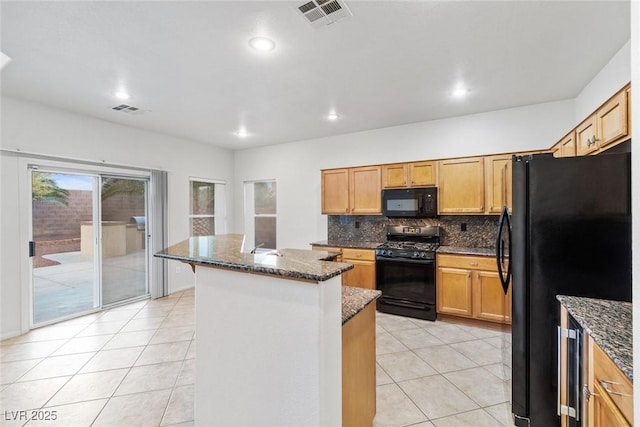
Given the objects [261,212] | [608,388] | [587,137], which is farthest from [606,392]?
[261,212]

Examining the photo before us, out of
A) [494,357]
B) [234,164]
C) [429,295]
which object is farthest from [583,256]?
[234,164]

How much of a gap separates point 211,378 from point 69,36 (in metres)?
2.66

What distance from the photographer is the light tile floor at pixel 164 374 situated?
2137 millimetres

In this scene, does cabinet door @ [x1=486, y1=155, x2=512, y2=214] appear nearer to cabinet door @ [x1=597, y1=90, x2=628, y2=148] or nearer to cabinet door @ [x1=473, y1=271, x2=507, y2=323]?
cabinet door @ [x1=473, y1=271, x2=507, y2=323]

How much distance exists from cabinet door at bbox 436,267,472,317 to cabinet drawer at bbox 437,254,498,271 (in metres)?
0.06

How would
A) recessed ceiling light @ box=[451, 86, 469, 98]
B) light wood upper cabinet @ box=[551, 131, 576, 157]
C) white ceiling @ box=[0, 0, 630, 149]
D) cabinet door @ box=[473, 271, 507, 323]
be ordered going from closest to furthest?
white ceiling @ box=[0, 0, 630, 149], light wood upper cabinet @ box=[551, 131, 576, 157], recessed ceiling light @ box=[451, 86, 469, 98], cabinet door @ box=[473, 271, 507, 323]

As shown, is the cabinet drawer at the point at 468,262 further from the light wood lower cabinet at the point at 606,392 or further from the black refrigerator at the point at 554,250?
the light wood lower cabinet at the point at 606,392

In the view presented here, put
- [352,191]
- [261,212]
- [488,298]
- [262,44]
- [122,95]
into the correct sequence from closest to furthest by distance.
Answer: [262,44] → [122,95] → [488,298] → [352,191] → [261,212]

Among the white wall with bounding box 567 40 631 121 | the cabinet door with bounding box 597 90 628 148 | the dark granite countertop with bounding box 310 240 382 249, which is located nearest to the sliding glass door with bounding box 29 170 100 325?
the dark granite countertop with bounding box 310 240 382 249

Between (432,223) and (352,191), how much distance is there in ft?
4.29

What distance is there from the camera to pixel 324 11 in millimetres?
1966

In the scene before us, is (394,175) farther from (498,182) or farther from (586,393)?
(586,393)

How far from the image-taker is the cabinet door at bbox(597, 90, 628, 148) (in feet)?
6.16

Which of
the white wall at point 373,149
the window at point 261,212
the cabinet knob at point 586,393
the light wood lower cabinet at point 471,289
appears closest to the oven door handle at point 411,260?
the light wood lower cabinet at point 471,289
